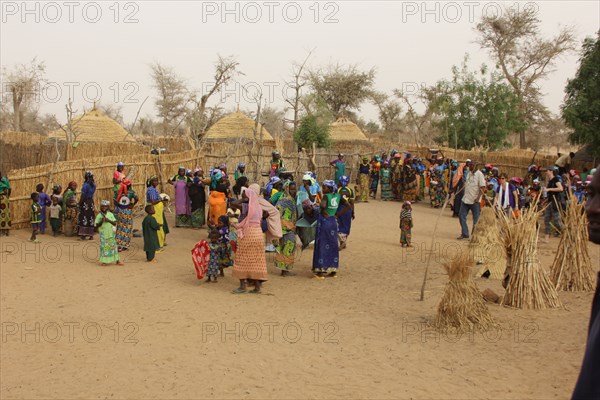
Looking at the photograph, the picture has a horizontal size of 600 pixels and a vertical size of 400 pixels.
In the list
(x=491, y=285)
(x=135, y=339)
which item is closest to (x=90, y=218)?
(x=135, y=339)

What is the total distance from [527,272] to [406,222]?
474 centimetres

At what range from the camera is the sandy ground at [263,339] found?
5.57 metres

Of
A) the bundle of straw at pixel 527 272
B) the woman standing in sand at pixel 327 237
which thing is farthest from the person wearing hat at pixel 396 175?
the bundle of straw at pixel 527 272

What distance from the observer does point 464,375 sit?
5.71 m

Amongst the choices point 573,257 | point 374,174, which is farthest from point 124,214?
point 374,174

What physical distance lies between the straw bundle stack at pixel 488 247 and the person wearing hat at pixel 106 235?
5.87m

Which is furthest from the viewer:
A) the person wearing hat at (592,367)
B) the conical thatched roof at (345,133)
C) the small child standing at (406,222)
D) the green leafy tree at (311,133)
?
the conical thatched roof at (345,133)

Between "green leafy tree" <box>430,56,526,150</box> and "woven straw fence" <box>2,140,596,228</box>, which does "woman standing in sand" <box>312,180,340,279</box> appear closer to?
"woven straw fence" <box>2,140,596,228</box>

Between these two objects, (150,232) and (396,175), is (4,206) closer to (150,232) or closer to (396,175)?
(150,232)

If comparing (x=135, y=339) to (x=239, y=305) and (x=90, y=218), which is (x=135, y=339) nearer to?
(x=239, y=305)

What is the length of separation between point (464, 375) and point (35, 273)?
731cm

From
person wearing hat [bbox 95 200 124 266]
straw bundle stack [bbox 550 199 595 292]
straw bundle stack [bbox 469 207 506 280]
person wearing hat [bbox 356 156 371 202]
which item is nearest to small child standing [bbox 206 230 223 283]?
person wearing hat [bbox 95 200 124 266]

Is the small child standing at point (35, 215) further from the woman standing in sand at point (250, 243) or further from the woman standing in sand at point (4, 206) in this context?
the woman standing in sand at point (250, 243)

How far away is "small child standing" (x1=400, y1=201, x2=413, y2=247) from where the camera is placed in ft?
40.3
